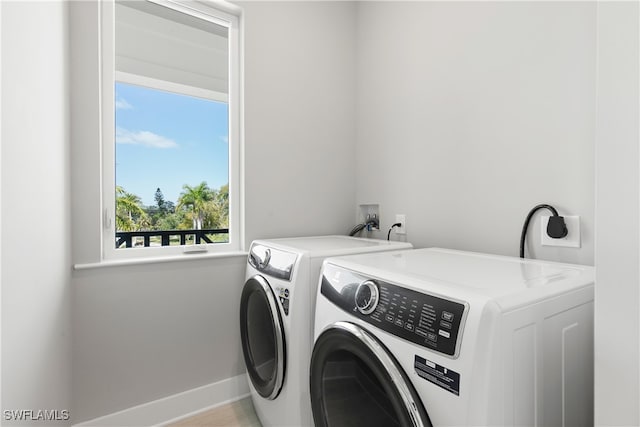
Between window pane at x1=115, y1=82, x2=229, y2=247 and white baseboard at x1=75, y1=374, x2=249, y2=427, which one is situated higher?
window pane at x1=115, y1=82, x2=229, y2=247

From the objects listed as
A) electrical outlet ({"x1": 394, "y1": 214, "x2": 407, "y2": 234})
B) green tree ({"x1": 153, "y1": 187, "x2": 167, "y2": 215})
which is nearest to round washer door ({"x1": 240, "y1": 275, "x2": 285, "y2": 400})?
green tree ({"x1": 153, "y1": 187, "x2": 167, "y2": 215})

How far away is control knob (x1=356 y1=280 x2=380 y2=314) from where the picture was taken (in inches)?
31.3

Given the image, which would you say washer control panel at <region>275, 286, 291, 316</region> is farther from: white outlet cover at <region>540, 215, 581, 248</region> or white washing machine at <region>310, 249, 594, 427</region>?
white outlet cover at <region>540, 215, 581, 248</region>

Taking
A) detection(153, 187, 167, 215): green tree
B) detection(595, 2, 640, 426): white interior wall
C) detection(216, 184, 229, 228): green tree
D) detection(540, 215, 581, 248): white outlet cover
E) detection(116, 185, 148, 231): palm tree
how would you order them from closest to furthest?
detection(595, 2, 640, 426): white interior wall → detection(540, 215, 581, 248): white outlet cover → detection(116, 185, 148, 231): palm tree → detection(153, 187, 167, 215): green tree → detection(216, 184, 229, 228): green tree

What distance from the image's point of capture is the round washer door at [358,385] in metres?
0.67

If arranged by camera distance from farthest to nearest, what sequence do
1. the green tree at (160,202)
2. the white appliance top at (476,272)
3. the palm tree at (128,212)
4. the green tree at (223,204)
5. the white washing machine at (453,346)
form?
the green tree at (223,204) < the green tree at (160,202) < the palm tree at (128,212) < the white appliance top at (476,272) < the white washing machine at (453,346)

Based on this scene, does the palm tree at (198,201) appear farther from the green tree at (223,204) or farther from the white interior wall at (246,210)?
the white interior wall at (246,210)

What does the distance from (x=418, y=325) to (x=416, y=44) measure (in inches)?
63.1

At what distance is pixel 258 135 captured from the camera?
1811 millimetres

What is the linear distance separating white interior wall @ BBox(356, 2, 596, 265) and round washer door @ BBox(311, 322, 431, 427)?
884 millimetres

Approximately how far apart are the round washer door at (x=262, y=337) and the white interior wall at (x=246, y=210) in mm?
202

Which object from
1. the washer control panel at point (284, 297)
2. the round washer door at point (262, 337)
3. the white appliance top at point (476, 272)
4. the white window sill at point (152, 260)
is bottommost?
the round washer door at point (262, 337)

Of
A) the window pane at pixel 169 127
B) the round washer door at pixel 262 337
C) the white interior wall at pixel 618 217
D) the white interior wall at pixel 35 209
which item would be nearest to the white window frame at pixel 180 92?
the window pane at pixel 169 127

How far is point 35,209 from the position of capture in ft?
3.06
